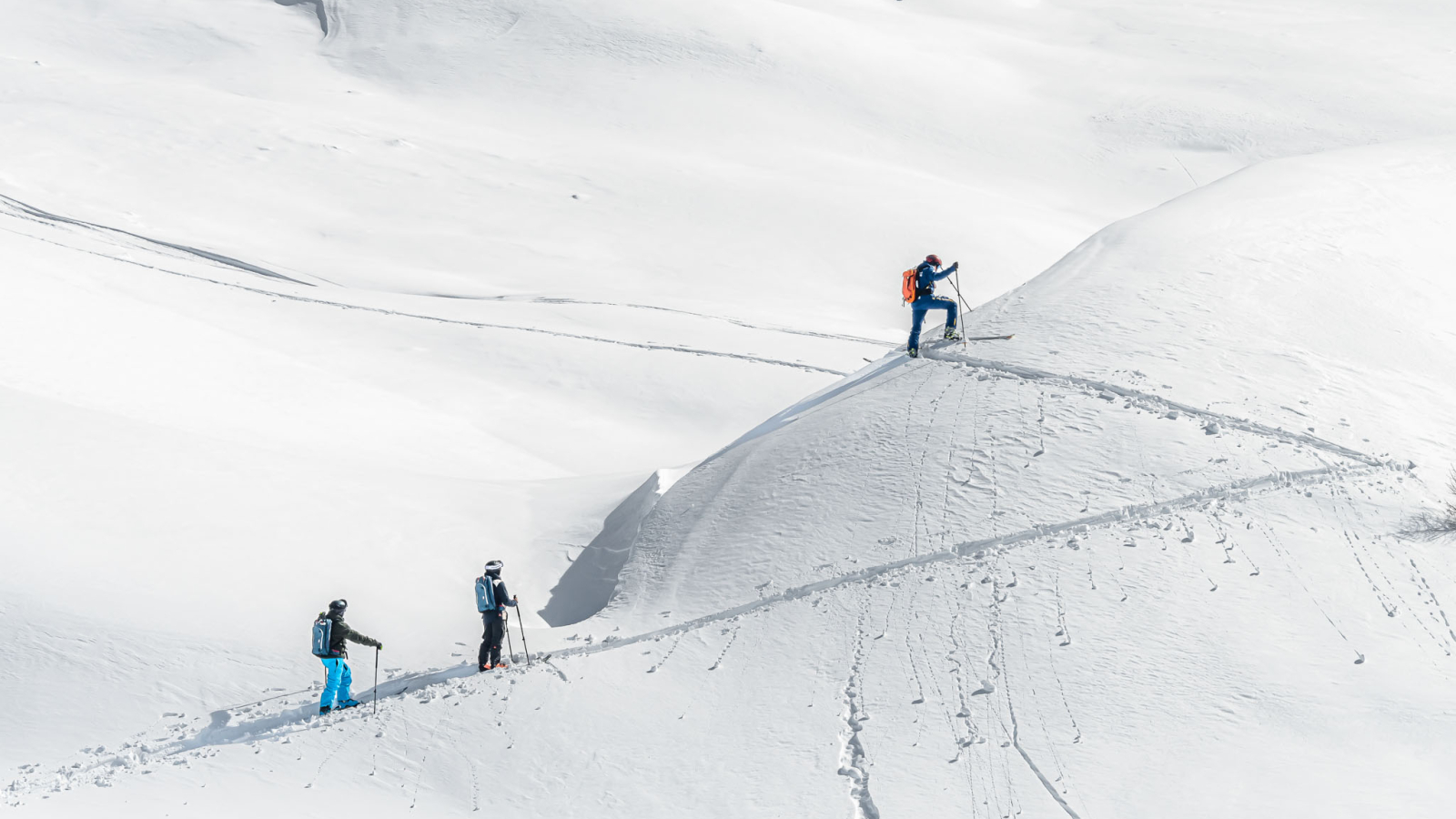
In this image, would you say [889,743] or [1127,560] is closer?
[889,743]

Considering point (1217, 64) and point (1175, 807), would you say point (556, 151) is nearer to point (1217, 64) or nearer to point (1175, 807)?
point (1217, 64)

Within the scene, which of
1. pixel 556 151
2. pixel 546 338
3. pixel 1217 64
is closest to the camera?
pixel 546 338

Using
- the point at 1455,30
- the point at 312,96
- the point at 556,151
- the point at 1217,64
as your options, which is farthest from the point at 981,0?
the point at 312,96

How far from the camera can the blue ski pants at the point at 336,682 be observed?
Result: 975 centimetres

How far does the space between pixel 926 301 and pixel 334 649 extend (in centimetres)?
818

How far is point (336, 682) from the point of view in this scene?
385 inches

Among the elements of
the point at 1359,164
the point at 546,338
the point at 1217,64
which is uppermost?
the point at 1217,64

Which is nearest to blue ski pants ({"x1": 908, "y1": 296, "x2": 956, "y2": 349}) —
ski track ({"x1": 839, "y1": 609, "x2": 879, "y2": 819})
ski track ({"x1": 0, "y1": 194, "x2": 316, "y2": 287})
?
ski track ({"x1": 839, "y1": 609, "x2": 879, "y2": 819})

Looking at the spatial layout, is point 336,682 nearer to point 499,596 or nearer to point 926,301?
point 499,596

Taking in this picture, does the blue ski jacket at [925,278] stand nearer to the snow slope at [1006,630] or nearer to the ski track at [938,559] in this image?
the snow slope at [1006,630]

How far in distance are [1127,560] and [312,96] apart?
38684mm

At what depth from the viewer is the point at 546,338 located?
22.6m

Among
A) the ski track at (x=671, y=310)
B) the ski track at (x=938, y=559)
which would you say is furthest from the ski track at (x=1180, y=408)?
the ski track at (x=671, y=310)

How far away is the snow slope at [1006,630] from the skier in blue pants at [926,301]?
0.49 m
